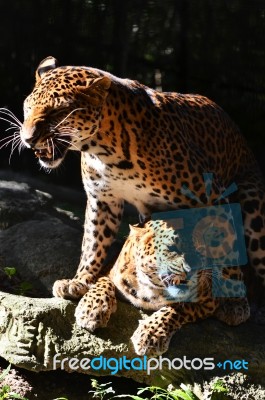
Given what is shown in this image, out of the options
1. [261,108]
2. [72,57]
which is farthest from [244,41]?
[72,57]

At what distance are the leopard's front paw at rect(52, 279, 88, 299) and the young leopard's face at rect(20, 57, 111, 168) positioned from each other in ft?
4.20

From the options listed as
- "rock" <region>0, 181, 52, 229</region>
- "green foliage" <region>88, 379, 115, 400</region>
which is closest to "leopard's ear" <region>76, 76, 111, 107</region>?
"green foliage" <region>88, 379, 115, 400</region>

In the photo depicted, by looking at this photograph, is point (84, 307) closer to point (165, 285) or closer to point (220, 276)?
point (165, 285)

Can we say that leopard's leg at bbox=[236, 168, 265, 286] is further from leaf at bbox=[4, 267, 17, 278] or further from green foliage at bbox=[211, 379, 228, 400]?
leaf at bbox=[4, 267, 17, 278]

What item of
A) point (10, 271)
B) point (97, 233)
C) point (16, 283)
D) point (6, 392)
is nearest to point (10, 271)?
point (10, 271)

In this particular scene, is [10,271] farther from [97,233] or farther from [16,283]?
[97,233]

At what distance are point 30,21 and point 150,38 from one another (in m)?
1.58

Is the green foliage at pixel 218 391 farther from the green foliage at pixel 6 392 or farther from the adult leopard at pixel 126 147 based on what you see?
the green foliage at pixel 6 392

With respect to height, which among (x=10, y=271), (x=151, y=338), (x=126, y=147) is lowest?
(x=10, y=271)

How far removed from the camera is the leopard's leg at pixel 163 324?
7336mm

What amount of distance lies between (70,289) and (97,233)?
650mm

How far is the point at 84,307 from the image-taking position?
7543 mm

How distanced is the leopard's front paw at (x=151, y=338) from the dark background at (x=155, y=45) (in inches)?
135

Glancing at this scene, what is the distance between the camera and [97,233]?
822 centimetres
